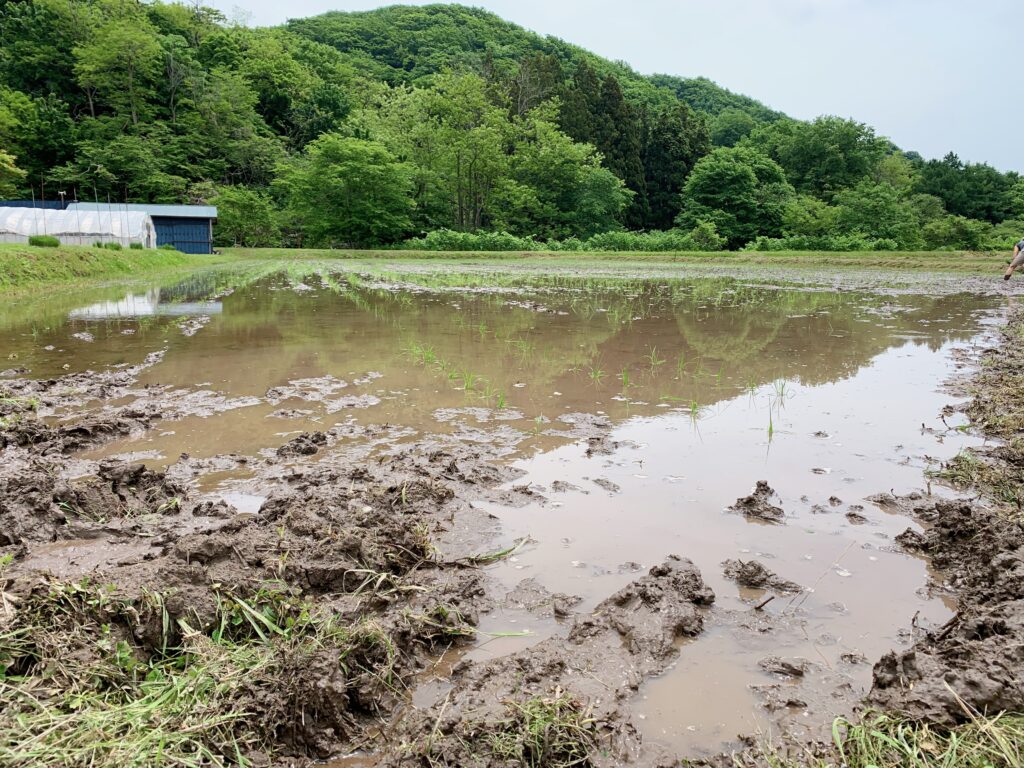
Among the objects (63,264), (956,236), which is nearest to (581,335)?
(63,264)

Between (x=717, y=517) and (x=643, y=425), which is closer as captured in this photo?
(x=717, y=517)

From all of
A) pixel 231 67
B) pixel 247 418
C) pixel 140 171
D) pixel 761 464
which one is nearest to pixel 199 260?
pixel 140 171

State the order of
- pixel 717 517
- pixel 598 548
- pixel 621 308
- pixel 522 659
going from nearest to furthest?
pixel 522 659, pixel 598 548, pixel 717 517, pixel 621 308

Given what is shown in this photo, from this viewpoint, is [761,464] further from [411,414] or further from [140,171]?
[140,171]

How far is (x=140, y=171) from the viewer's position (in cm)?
4553

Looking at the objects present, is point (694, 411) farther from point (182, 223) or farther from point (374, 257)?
point (182, 223)

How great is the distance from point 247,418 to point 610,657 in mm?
3633

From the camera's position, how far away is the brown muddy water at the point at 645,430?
2311 mm

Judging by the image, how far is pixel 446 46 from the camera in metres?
88.1

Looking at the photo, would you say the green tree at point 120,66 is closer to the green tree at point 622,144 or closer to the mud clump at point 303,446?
the green tree at point 622,144

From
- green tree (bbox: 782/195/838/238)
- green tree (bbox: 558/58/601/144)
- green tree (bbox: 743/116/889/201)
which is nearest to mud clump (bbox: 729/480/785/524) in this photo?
green tree (bbox: 782/195/838/238)

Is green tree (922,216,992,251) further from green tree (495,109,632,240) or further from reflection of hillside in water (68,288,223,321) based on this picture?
reflection of hillside in water (68,288,223,321)

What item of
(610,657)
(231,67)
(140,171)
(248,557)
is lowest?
(610,657)

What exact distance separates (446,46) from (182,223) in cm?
6515
